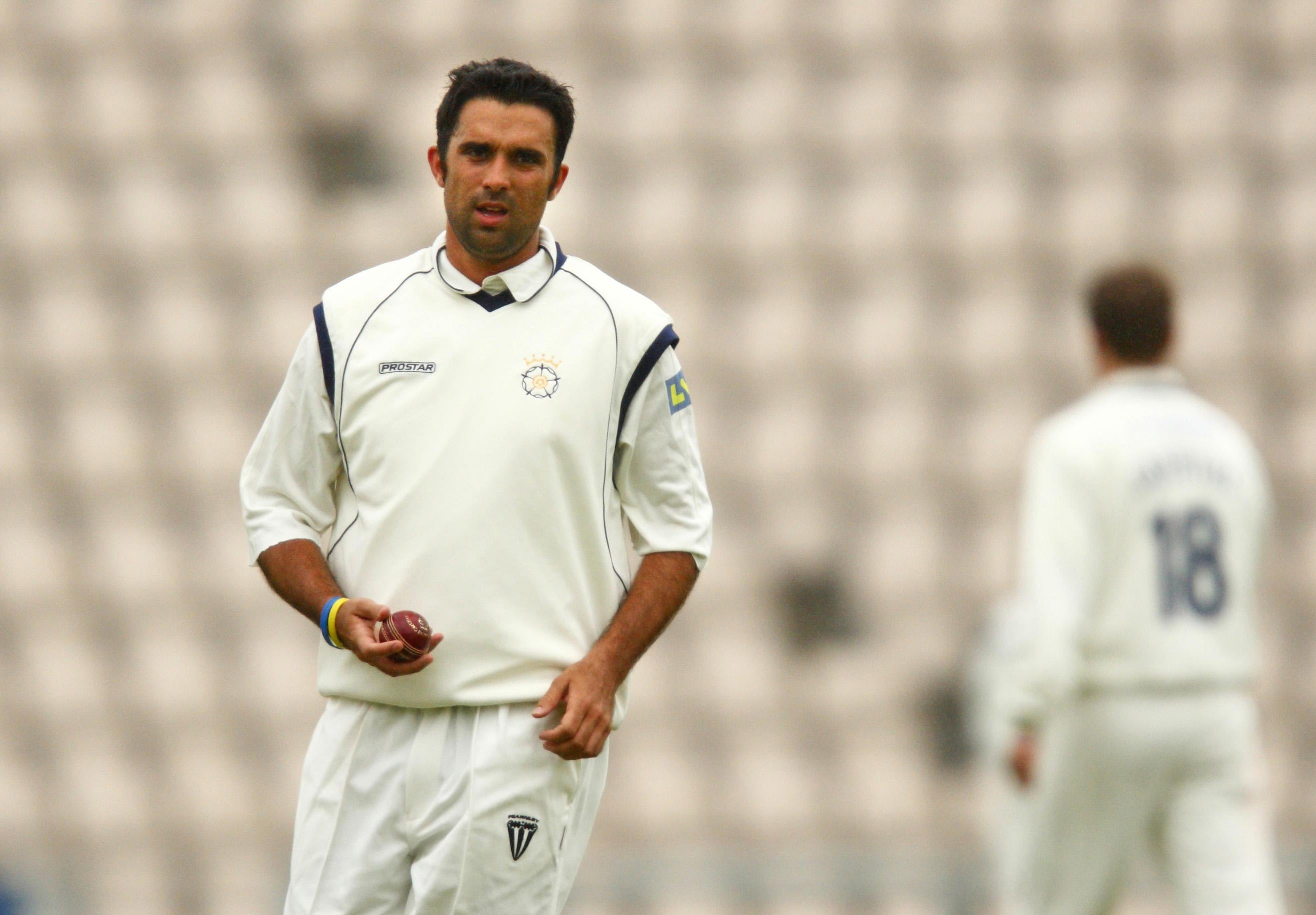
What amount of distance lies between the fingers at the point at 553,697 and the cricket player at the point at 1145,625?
1.23m

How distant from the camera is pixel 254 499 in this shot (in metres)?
2.09

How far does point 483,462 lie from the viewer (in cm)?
197

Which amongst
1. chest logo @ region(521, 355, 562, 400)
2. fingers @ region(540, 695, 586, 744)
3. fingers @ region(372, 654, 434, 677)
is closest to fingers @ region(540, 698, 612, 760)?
fingers @ region(540, 695, 586, 744)

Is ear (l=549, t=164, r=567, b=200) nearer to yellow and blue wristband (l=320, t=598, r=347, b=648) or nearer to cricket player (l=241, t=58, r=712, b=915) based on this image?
cricket player (l=241, t=58, r=712, b=915)

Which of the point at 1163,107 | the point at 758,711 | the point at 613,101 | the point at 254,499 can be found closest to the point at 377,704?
the point at 254,499

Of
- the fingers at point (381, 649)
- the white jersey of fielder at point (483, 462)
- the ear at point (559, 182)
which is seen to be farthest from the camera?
the ear at point (559, 182)

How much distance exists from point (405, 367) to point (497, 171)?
0.86 feet

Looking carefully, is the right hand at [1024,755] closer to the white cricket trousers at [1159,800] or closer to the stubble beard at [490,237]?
the white cricket trousers at [1159,800]

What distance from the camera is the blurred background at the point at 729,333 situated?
7711mm

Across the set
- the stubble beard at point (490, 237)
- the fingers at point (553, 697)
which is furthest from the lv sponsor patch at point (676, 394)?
the fingers at point (553, 697)

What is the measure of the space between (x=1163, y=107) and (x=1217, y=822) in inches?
251

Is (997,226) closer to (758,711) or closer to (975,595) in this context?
(975,595)

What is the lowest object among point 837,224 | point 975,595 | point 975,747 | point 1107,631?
point 975,747

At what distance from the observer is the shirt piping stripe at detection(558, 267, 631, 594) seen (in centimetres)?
204
